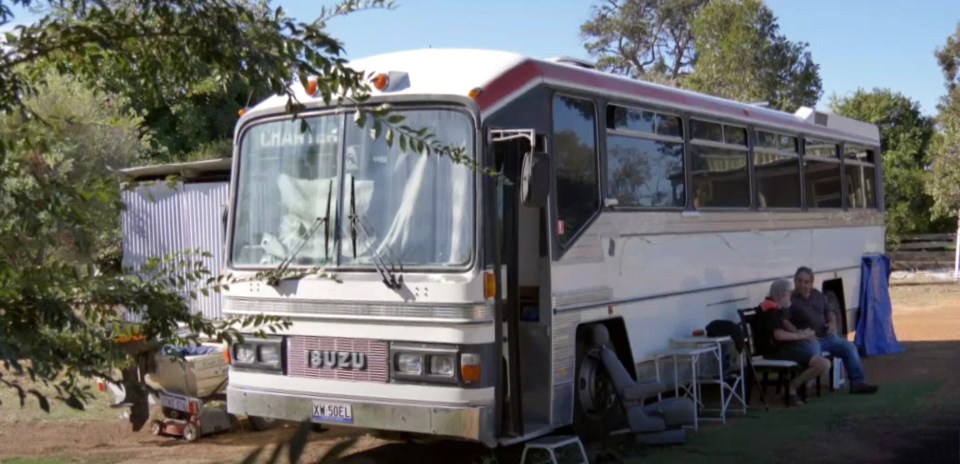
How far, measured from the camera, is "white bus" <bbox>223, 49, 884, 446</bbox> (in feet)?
24.9

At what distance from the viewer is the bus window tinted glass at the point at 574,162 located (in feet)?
28.0

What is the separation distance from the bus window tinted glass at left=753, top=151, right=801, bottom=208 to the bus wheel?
145 inches

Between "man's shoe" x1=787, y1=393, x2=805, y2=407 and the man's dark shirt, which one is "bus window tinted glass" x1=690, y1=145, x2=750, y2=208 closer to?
the man's dark shirt

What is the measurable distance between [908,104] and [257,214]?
32.2 m

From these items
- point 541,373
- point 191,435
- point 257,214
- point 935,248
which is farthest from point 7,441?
point 935,248

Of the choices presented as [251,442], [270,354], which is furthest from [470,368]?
[251,442]

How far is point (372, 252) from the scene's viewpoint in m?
7.86

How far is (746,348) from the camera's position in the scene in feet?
36.5

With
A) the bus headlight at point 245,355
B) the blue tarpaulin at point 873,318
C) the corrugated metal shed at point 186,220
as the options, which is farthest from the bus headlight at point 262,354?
the blue tarpaulin at point 873,318

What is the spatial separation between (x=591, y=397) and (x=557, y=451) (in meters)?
1.00

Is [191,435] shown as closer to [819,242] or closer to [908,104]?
[819,242]

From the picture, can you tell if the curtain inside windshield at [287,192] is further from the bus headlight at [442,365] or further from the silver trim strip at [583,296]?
the silver trim strip at [583,296]

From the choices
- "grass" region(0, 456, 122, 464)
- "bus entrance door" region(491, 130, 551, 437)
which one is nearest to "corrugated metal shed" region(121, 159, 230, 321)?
"grass" region(0, 456, 122, 464)

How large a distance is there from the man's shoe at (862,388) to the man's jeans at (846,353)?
0.18 ft
